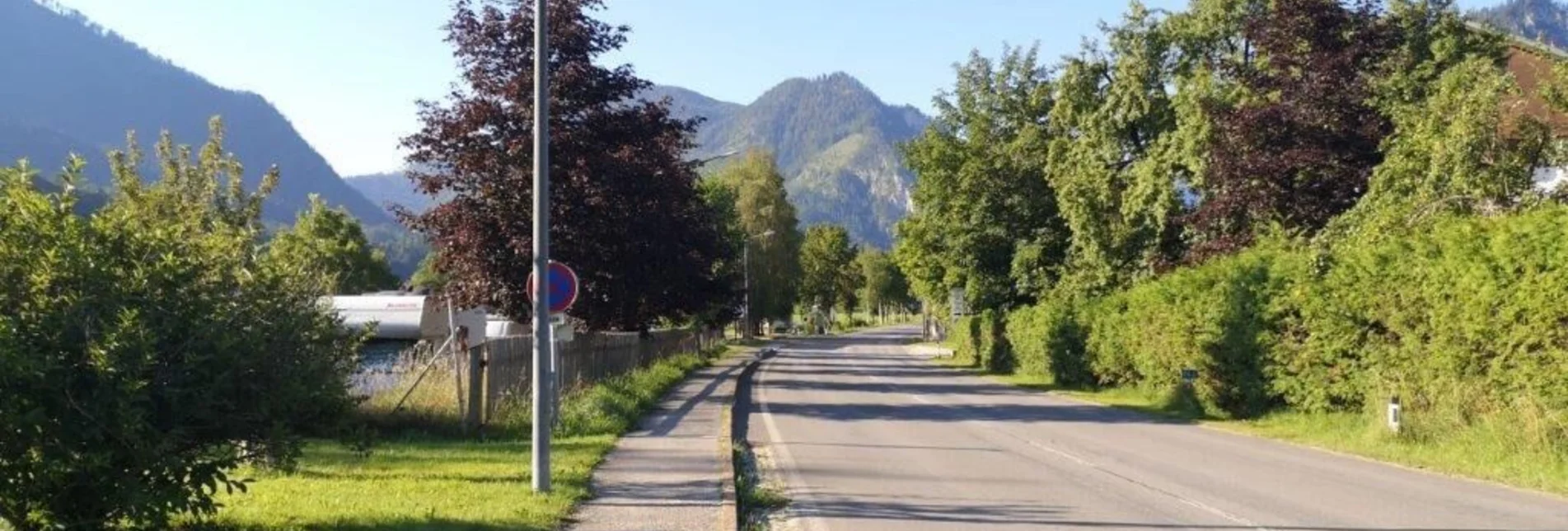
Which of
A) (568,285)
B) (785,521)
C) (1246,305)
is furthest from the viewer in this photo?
(1246,305)

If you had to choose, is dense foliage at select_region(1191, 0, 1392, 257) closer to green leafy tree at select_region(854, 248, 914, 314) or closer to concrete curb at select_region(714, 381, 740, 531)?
concrete curb at select_region(714, 381, 740, 531)

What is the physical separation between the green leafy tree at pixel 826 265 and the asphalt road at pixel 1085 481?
89.8 meters

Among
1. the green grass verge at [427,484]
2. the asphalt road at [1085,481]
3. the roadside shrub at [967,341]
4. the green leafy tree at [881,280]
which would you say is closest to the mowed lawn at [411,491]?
the green grass verge at [427,484]

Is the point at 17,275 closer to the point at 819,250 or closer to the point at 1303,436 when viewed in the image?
the point at 1303,436

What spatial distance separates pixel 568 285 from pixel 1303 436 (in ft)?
38.5

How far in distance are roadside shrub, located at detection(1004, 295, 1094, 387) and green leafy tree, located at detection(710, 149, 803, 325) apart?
31.9 m

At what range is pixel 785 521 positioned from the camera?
11.3 m

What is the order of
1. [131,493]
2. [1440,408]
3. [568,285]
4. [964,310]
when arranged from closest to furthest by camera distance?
[131,493] < [568,285] < [1440,408] < [964,310]

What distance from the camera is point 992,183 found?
1923 inches

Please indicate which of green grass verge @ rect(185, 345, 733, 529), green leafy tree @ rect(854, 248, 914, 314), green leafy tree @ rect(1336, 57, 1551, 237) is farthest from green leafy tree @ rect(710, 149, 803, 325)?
green leafy tree @ rect(854, 248, 914, 314)

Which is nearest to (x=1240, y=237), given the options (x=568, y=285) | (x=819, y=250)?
(x=568, y=285)

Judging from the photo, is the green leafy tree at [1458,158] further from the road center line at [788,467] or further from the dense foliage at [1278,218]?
the road center line at [788,467]

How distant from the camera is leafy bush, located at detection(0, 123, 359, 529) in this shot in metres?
7.45

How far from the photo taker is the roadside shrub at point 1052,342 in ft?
119
